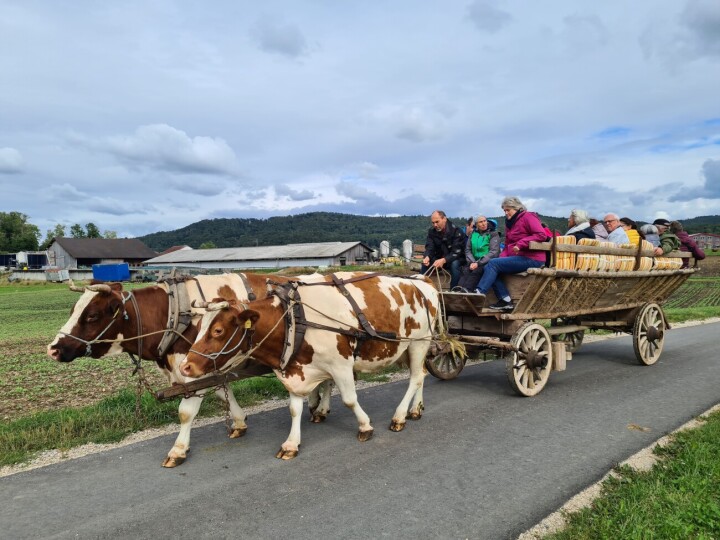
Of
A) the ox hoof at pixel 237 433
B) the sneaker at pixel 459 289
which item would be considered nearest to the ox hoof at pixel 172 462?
the ox hoof at pixel 237 433

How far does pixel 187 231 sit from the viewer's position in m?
182

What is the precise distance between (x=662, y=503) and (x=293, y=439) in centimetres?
349

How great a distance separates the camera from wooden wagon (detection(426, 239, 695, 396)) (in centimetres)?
735

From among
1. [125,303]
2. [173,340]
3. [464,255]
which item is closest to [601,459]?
[464,255]

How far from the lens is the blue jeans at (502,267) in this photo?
7.31 m

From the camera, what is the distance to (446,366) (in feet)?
28.7

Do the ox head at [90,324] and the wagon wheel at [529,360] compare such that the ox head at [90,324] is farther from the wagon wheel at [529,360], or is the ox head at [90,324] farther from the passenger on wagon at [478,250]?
the wagon wheel at [529,360]

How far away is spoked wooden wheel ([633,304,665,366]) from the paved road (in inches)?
88.5

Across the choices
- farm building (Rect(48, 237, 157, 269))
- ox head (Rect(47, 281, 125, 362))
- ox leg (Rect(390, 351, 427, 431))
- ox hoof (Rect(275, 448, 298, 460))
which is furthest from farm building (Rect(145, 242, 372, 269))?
ox hoof (Rect(275, 448, 298, 460))

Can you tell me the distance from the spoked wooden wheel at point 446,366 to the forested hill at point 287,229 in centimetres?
12472

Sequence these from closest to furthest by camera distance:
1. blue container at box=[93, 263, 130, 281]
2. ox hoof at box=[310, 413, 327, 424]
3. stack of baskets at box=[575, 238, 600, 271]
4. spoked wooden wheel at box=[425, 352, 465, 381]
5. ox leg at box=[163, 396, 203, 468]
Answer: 1. ox leg at box=[163, 396, 203, 468]
2. ox hoof at box=[310, 413, 327, 424]
3. stack of baskets at box=[575, 238, 600, 271]
4. spoked wooden wheel at box=[425, 352, 465, 381]
5. blue container at box=[93, 263, 130, 281]

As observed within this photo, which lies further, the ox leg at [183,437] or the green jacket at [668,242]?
the green jacket at [668,242]

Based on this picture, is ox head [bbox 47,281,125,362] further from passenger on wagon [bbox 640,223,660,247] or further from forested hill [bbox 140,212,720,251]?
forested hill [bbox 140,212,720,251]

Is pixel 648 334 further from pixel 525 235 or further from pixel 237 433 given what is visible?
pixel 237 433
